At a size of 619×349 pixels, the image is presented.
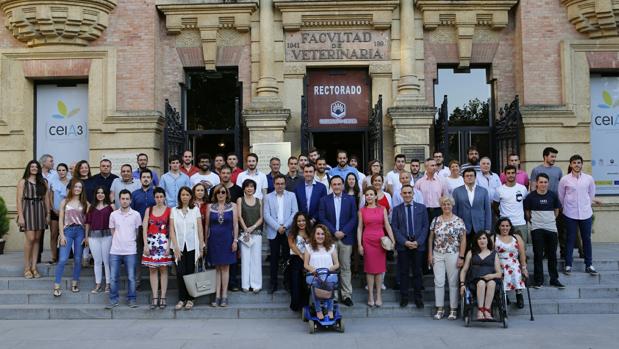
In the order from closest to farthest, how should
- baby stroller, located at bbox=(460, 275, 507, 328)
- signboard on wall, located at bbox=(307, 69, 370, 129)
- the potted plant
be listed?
baby stroller, located at bbox=(460, 275, 507, 328), the potted plant, signboard on wall, located at bbox=(307, 69, 370, 129)

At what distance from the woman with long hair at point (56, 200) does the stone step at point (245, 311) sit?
1558 mm

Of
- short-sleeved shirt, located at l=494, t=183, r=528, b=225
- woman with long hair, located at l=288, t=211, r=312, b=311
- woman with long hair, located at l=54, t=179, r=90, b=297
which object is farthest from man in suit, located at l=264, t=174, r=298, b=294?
short-sleeved shirt, located at l=494, t=183, r=528, b=225

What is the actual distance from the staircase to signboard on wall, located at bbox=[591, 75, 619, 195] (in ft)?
15.3

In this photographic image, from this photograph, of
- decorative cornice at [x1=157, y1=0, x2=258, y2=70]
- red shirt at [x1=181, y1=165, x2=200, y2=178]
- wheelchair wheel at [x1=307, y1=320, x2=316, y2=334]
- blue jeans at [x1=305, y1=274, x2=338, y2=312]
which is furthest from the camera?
decorative cornice at [x1=157, y1=0, x2=258, y2=70]

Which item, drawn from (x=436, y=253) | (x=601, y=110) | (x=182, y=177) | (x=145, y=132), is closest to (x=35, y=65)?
(x=145, y=132)

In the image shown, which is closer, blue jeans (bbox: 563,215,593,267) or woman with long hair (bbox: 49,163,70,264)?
blue jeans (bbox: 563,215,593,267)

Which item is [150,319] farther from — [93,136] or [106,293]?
[93,136]

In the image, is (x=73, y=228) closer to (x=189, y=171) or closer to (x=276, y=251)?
(x=189, y=171)

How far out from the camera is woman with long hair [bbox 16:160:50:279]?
385 inches

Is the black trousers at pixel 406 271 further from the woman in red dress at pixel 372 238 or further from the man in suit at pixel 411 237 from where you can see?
the woman in red dress at pixel 372 238

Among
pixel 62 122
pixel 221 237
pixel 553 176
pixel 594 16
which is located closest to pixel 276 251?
pixel 221 237

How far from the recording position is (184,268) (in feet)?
28.5

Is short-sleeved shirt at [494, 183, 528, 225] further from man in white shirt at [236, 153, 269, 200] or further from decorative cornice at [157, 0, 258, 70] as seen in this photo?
decorative cornice at [157, 0, 258, 70]

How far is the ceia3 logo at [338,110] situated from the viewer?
14.5 metres
